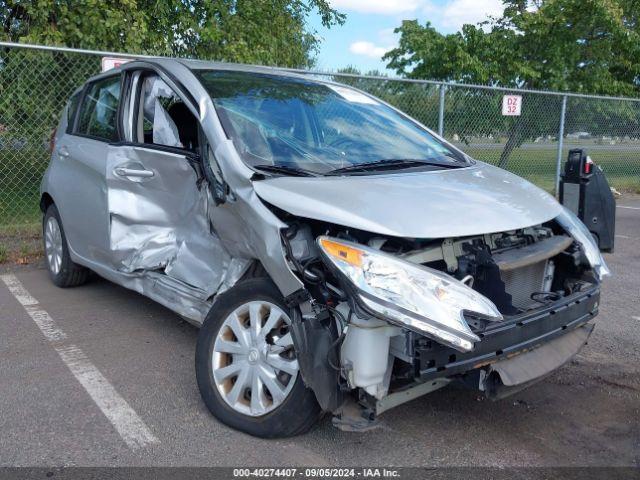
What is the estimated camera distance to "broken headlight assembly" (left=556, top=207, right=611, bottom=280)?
11.3 ft

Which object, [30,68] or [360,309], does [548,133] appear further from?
[360,309]

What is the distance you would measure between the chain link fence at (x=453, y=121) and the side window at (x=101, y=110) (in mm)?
1772

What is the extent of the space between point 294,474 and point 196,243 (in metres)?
1.58

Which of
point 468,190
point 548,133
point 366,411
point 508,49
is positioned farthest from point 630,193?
point 366,411

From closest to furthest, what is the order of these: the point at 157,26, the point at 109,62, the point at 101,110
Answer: the point at 101,110
the point at 109,62
the point at 157,26

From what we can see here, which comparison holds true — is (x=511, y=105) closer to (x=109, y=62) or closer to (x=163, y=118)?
(x=109, y=62)

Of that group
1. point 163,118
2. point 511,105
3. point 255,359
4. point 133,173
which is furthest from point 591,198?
point 511,105

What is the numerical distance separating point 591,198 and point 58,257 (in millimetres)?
4469

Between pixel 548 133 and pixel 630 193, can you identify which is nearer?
pixel 548 133

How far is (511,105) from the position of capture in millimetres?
10422

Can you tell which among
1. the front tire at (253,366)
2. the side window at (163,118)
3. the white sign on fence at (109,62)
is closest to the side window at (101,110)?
the side window at (163,118)

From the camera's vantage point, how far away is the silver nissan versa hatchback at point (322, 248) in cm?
262

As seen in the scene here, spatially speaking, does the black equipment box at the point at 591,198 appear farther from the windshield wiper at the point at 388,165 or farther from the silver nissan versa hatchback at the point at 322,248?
the windshield wiper at the point at 388,165

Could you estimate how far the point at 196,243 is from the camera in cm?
377
